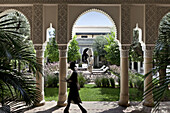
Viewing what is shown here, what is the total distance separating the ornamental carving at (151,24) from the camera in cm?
504

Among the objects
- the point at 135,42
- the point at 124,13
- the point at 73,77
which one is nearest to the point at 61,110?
the point at 73,77

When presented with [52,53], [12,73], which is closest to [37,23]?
[12,73]

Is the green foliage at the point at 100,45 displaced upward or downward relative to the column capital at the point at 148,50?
upward

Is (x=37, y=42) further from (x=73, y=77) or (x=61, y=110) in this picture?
(x=61, y=110)

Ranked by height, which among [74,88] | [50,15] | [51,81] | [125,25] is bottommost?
[51,81]

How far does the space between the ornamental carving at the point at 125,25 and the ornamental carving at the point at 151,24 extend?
650 mm

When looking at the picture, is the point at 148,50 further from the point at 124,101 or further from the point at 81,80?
the point at 81,80

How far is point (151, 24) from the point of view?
5055mm

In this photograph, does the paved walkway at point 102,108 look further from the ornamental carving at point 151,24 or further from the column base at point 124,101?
the ornamental carving at point 151,24

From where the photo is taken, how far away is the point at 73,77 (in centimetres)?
402

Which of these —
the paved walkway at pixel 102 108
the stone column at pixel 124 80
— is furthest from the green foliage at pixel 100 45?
the paved walkway at pixel 102 108

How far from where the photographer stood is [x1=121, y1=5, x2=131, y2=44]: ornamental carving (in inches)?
199

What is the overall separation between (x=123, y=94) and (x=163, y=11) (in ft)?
11.2

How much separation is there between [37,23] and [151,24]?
416 centimetres
